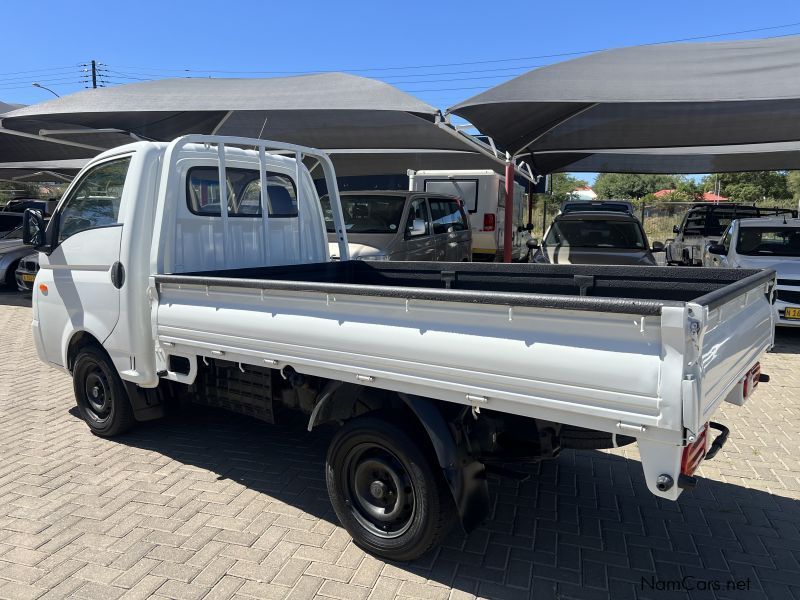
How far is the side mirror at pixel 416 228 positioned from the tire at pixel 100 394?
5275 millimetres

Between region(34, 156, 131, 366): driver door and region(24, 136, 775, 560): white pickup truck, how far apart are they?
0.06ft

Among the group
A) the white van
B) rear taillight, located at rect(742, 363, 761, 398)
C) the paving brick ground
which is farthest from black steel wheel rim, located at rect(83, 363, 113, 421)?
the white van

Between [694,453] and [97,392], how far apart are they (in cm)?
433

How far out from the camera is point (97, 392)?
471 cm

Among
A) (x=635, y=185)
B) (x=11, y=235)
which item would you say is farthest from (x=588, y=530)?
(x=635, y=185)

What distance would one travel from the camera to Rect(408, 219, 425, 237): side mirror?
356 inches

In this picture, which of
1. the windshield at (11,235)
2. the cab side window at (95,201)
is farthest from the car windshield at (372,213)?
the windshield at (11,235)

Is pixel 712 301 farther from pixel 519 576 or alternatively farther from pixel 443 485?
pixel 519 576

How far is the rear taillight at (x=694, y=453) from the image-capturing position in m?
2.27

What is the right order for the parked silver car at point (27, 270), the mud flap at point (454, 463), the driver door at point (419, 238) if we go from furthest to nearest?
the parked silver car at point (27, 270) < the driver door at point (419, 238) < the mud flap at point (454, 463)

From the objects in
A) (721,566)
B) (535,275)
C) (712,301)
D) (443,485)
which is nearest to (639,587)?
(721,566)

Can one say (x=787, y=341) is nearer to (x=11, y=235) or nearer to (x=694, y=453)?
(x=694, y=453)

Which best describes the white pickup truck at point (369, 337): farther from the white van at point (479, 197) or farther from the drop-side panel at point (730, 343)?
the white van at point (479, 197)

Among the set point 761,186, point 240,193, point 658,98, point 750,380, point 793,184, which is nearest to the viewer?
point 750,380
